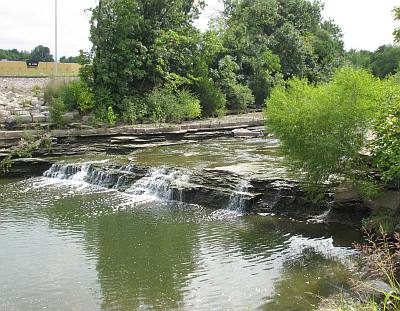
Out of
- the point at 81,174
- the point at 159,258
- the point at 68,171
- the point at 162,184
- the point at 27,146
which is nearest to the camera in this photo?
the point at 159,258

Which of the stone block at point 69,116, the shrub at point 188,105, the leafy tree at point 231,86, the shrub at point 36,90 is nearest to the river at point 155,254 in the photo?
the stone block at point 69,116

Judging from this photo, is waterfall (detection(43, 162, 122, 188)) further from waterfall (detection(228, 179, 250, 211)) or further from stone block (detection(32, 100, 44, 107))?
stone block (detection(32, 100, 44, 107))

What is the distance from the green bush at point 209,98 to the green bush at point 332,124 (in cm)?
1577

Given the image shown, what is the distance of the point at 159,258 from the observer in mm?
8922

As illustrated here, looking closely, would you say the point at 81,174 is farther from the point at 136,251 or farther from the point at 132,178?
the point at 136,251

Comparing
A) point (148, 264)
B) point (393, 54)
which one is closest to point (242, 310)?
point (148, 264)

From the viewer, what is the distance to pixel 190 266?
849 cm

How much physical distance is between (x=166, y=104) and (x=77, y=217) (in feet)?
39.1

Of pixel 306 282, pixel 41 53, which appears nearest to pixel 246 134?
pixel 306 282

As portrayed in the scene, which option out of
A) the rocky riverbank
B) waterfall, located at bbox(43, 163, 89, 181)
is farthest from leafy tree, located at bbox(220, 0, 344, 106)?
waterfall, located at bbox(43, 163, 89, 181)

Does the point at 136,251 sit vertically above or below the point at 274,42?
below

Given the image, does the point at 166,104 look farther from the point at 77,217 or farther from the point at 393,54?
the point at 393,54

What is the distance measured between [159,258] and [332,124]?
4272 mm

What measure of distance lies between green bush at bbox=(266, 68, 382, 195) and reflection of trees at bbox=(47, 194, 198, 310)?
9.43 feet
